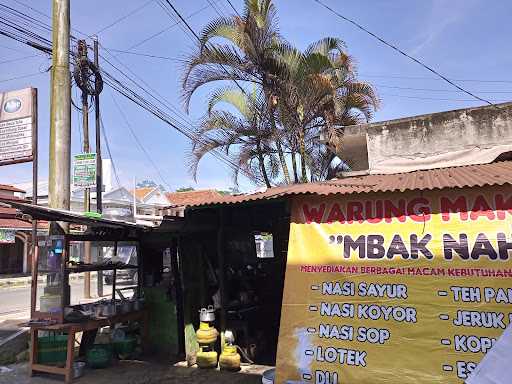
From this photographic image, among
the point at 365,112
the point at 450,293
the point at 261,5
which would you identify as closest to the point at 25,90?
the point at 261,5

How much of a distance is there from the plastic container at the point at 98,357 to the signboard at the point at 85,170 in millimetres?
3992

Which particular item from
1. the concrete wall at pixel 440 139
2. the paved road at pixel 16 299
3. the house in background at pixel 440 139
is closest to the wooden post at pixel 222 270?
the house in background at pixel 440 139

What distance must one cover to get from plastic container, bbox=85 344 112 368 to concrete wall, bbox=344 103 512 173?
5.40 metres

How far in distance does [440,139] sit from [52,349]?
734 cm

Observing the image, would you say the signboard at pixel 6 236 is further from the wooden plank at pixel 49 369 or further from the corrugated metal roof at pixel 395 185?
the corrugated metal roof at pixel 395 185

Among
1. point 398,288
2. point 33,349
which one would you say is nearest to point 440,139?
point 398,288

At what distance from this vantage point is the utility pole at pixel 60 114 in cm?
794

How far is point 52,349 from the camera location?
7012 millimetres

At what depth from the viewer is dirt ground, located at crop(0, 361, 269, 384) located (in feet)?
21.2

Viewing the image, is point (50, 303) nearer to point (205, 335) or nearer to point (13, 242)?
point (205, 335)

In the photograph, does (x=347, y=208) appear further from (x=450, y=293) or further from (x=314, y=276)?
(x=450, y=293)

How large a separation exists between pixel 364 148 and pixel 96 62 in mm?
8895

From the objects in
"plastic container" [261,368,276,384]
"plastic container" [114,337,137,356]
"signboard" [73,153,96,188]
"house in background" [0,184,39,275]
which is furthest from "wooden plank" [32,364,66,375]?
"house in background" [0,184,39,275]

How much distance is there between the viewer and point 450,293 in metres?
4.68
